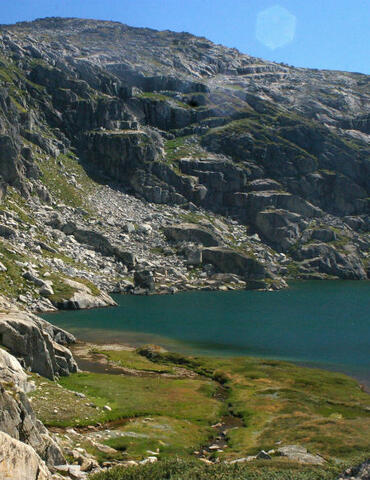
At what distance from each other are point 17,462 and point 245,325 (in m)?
87.2

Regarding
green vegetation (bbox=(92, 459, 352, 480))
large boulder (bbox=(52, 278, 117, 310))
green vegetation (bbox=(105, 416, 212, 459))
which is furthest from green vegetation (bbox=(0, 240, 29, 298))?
green vegetation (bbox=(92, 459, 352, 480))

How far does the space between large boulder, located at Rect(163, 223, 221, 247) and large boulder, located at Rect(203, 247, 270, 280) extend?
9.71 meters

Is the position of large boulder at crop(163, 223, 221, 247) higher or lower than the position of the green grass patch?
higher

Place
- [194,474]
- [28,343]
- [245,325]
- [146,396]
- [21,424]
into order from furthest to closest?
[245,325] → [146,396] → [28,343] → [194,474] → [21,424]

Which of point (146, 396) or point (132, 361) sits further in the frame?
point (132, 361)

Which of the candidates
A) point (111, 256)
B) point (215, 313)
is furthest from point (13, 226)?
point (215, 313)

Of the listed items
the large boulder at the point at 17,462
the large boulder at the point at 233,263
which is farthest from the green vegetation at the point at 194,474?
the large boulder at the point at 233,263

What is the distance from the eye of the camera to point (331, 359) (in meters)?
71.8

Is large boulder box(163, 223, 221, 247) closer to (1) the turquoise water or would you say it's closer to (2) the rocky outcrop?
(1) the turquoise water

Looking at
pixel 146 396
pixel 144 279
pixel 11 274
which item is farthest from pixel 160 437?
pixel 144 279

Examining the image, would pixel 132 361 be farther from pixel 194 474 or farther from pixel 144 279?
pixel 144 279

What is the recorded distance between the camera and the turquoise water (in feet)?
252

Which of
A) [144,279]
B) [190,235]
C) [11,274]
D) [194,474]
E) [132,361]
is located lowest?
[132,361]

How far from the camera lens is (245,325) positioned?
98812 mm
